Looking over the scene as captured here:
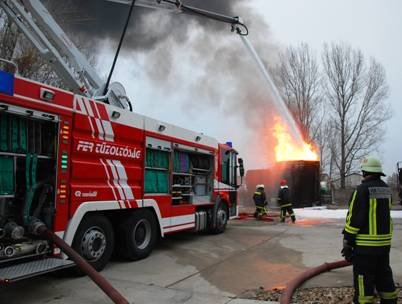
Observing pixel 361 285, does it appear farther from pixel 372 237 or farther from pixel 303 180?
pixel 303 180

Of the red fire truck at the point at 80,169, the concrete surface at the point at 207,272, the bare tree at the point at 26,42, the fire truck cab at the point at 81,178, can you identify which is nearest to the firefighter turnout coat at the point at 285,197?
the concrete surface at the point at 207,272

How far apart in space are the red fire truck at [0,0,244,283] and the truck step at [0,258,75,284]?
0.04ft

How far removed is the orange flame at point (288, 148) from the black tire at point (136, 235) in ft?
54.7

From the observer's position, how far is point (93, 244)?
21.6 ft

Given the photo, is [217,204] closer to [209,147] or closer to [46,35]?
[209,147]

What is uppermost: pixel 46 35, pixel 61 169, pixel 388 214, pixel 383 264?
pixel 46 35

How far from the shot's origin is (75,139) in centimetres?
620

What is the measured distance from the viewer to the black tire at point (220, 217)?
1116 cm

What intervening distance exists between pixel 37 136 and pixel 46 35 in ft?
12.9

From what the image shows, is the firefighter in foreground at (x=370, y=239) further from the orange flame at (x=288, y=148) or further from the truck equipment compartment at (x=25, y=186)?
the orange flame at (x=288, y=148)

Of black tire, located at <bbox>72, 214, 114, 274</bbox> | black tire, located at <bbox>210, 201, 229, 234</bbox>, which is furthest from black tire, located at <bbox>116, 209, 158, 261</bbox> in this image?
black tire, located at <bbox>210, 201, 229, 234</bbox>

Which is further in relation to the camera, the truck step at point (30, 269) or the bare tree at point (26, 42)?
the bare tree at point (26, 42)

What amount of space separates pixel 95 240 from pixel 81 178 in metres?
0.96

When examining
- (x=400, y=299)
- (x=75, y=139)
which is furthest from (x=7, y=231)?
(x=400, y=299)
